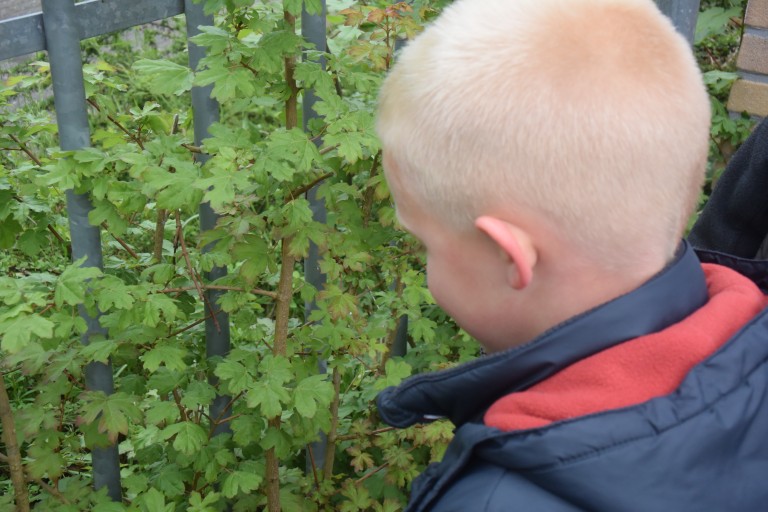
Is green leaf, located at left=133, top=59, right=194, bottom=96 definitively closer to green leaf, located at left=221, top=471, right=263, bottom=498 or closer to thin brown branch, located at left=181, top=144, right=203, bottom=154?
thin brown branch, located at left=181, top=144, right=203, bottom=154

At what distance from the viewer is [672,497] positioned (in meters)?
1.06

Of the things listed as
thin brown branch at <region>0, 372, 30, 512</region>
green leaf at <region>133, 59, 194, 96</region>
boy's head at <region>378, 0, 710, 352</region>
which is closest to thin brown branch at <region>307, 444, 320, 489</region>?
thin brown branch at <region>0, 372, 30, 512</region>

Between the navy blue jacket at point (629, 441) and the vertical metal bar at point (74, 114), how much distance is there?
102 cm

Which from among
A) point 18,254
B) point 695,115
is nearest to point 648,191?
point 695,115

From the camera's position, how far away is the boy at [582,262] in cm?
106

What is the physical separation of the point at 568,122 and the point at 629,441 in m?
0.37

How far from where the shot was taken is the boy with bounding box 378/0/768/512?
1058 millimetres

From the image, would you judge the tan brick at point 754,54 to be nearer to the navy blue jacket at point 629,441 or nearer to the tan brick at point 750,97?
the tan brick at point 750,97

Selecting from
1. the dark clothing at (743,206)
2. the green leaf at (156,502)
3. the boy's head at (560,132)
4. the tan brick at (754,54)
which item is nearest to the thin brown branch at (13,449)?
the green leaf at (156,502)

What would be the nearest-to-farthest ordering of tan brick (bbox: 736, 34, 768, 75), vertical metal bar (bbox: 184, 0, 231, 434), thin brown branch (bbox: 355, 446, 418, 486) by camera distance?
vertical metal bar (bbox: 184, 0, 231, 434)
thin brown branch (bbox: 355, 446, 418, 486)
tan brick (bbox: 736, 34, 768, 75)

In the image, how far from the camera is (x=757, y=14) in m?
3.71

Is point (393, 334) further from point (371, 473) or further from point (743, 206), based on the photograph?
point (743, 206)

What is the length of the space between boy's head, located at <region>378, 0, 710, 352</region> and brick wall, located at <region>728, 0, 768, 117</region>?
282 centimetres

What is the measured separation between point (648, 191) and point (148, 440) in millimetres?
1811
